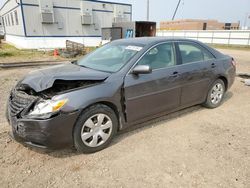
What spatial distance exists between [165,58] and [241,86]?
4.19 meters

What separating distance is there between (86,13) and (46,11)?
14.5 ft

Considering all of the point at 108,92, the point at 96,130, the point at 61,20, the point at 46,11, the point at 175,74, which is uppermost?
the point at 46,11

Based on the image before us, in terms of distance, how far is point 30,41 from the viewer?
2002cm

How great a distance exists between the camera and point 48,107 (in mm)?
2609

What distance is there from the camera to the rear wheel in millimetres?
4574

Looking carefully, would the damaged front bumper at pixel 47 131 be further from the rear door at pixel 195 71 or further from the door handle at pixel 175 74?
the rear door at pixel 195 71

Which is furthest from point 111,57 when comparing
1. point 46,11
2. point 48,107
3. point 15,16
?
point 15,16

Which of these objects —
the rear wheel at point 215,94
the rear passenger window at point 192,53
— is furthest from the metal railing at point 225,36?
the rear passenger window at point 192,53

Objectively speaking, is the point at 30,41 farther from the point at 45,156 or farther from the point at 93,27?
the point at 45,156

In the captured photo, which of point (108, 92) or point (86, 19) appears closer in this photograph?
point (108, 92)

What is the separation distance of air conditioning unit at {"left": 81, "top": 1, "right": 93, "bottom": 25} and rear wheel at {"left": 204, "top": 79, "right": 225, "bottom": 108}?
67.3 ft

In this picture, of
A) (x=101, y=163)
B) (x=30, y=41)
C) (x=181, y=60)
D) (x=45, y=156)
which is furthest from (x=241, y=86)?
(x=30, y=41)

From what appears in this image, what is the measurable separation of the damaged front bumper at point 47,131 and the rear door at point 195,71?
2.22 m

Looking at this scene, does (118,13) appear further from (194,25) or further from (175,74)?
(194,25)
